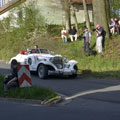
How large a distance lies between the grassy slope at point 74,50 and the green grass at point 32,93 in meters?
5.99

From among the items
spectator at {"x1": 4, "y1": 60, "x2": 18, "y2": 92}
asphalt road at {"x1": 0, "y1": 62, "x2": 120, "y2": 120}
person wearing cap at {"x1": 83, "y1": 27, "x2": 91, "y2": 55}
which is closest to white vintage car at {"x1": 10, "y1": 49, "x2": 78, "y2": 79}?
asphalt road at {"x1": 0, "y1": 62, "x2": 120, "y2": 120}

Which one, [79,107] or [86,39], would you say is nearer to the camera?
[79,107]

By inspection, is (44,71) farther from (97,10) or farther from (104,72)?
(97,10)

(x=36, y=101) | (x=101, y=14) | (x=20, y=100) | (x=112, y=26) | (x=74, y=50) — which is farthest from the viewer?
(x=112, y=26)

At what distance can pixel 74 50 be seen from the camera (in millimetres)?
21797

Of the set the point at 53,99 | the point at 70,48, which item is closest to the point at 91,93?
the point at 53,99

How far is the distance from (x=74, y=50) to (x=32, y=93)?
37.7ft

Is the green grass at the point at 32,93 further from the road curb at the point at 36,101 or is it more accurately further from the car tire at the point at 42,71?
the car tire at the point at 42,71

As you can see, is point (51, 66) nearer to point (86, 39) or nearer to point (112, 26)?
point (86, 39)

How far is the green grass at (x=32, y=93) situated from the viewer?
10.4 metres

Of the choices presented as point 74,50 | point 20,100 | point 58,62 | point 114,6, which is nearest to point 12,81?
point 20,100

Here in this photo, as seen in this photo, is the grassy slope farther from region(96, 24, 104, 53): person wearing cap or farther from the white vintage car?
the white vintage car

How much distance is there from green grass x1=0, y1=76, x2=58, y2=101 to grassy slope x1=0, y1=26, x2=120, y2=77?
5987 millimetres

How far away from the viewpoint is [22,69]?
37.2 ft
